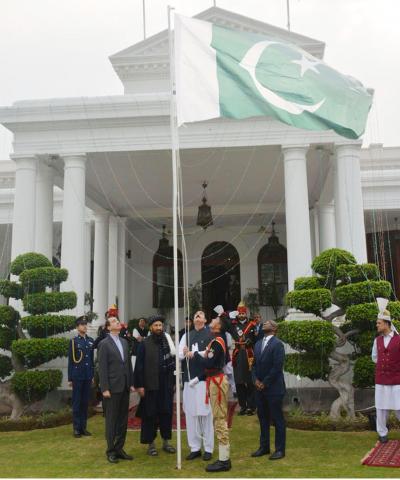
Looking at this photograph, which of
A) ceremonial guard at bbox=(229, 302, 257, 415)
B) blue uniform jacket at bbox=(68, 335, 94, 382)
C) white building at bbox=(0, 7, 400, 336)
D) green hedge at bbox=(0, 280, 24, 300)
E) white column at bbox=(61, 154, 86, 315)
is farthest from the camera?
white building at bbox=(0, 7, 400, 336)

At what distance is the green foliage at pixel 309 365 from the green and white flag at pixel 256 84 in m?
3.55

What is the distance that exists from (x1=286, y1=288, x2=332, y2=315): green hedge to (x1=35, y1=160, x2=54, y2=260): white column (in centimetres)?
600

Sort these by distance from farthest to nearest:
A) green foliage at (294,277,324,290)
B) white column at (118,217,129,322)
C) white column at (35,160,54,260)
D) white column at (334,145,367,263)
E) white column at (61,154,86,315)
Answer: white column at (118,217,129,322) < white column at (35,160,54,260) < white column at (61,154,86,315) < white column at (334,145,367,263) < green foliage at (294,277,324,290)

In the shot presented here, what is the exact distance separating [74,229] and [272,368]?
6.03 m

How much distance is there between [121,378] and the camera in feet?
20.1

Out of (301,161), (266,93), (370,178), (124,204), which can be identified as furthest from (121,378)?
(370,178)

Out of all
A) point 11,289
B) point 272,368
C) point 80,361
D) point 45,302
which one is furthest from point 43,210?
point 272,368

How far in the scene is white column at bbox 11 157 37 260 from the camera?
10797 mm

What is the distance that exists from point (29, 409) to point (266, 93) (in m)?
6.87

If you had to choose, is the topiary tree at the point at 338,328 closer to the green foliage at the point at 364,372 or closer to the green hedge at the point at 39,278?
the green foliage at the point at 364,372

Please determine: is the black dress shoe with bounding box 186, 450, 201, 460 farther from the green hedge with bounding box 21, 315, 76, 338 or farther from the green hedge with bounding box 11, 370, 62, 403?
the green hedge with bounding box 21, 315, 76, 338

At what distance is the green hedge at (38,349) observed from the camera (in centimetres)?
859

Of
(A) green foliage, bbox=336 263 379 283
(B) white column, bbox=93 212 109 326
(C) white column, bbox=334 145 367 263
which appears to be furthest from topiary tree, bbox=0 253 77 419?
(B) white column, bbox=93 212 109 326

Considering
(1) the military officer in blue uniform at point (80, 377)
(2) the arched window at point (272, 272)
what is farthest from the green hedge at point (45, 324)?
(2) the arched window at point (272, 272)
